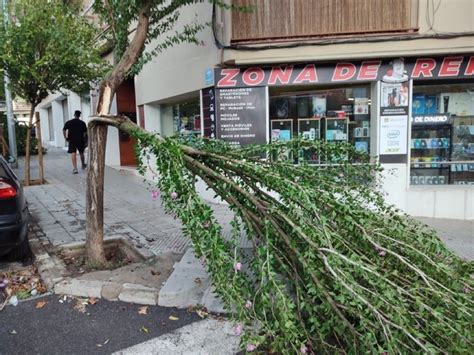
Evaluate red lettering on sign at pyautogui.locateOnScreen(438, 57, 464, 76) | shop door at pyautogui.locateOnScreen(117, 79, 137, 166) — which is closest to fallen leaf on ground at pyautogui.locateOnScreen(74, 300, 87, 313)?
red lettering on sign at pyautogui.locateOnScreen(438, 57, 464, 76)

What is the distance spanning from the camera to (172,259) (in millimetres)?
4570

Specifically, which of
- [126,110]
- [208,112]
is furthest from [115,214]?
[126,110]

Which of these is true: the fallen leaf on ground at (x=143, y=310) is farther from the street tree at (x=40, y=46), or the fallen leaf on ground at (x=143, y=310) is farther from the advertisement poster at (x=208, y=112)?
the street tree at (x=40, y=46)

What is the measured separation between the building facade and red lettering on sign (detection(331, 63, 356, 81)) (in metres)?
0.02

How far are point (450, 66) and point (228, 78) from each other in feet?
11.9

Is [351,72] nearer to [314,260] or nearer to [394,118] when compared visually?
[394,118]

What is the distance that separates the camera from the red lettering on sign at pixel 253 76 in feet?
21.9

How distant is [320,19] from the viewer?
6.36 metres

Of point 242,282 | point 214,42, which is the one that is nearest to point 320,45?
point 214,42

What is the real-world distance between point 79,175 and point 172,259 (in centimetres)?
779

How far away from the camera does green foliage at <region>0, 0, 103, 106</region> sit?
748 cm

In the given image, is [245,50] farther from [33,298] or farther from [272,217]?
[33,298]

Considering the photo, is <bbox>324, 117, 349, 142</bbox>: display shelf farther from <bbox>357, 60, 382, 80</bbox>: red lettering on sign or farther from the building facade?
<bbox>357, 60, 382, 80</bbox>: red lettering on sign

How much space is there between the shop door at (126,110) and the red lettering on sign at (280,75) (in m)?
6.80
